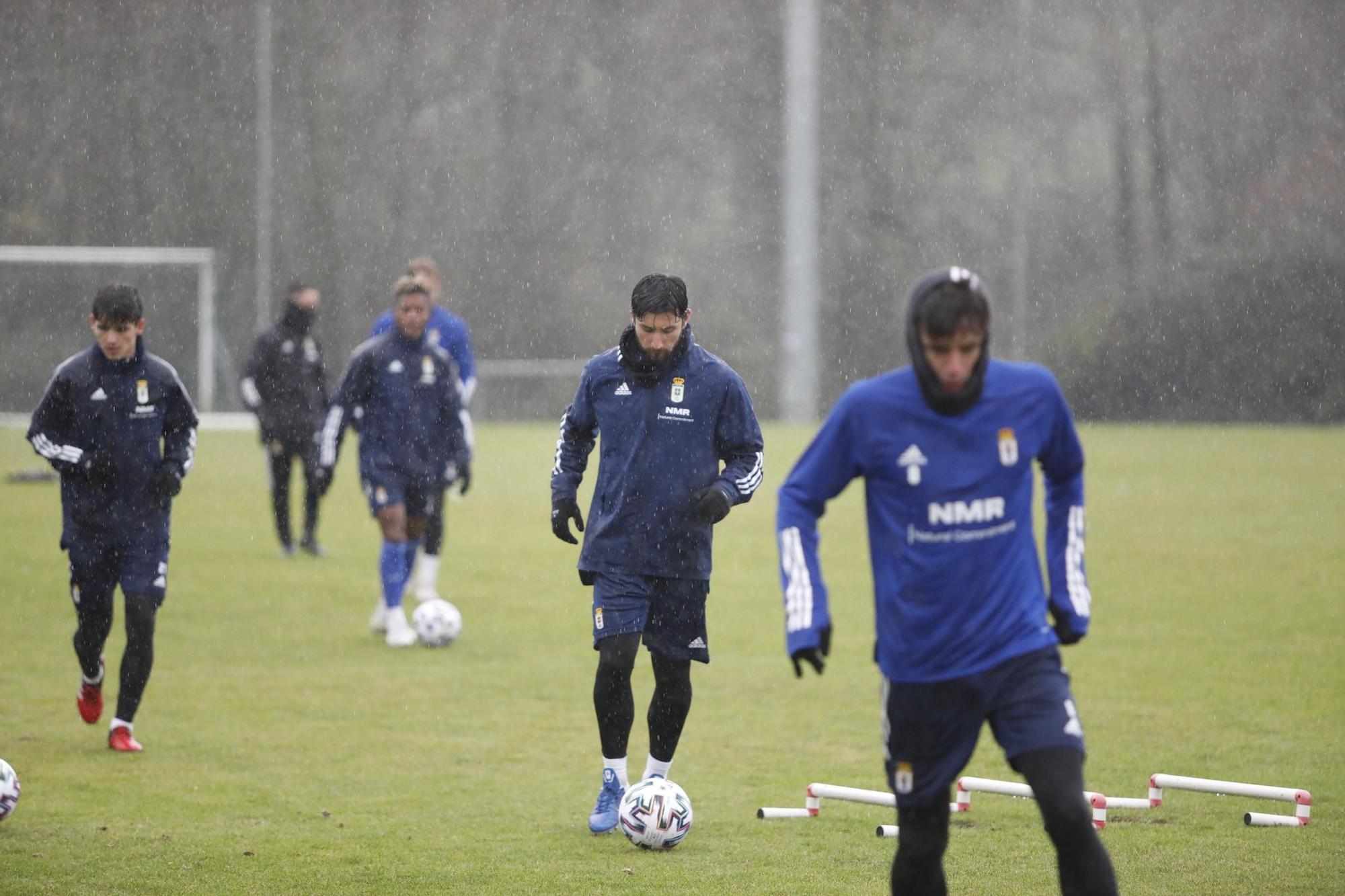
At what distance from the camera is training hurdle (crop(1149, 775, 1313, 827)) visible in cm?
678

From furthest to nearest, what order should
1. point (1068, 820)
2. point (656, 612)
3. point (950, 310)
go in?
point (656, 612)
point (950, 310)
point (1068, 820)

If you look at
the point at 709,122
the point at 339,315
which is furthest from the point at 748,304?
the point at 339,315

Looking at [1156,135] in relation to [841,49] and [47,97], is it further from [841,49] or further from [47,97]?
[47,97]

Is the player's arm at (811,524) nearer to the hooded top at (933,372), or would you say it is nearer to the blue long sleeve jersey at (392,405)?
the hooded top at (933,372)

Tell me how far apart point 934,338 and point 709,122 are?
41617 mm

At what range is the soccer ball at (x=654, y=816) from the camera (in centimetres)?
661

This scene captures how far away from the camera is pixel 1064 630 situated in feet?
16.1

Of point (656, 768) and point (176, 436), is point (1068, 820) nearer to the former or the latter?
point (656, 768)

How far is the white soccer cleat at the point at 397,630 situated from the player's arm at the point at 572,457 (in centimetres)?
503

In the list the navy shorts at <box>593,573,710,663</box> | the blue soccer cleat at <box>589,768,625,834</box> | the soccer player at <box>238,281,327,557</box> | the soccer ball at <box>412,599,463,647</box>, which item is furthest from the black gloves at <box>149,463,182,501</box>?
the soccer player at <box>238,281,327,557</box>

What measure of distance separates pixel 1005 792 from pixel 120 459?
4.22 m

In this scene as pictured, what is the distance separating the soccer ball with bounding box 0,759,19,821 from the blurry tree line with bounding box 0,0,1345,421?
3299 cm

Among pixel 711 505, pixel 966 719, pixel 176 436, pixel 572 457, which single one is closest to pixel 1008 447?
pixel 966 719

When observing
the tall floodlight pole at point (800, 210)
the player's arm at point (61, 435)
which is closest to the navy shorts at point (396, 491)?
the player's arm at point (61, 435)
